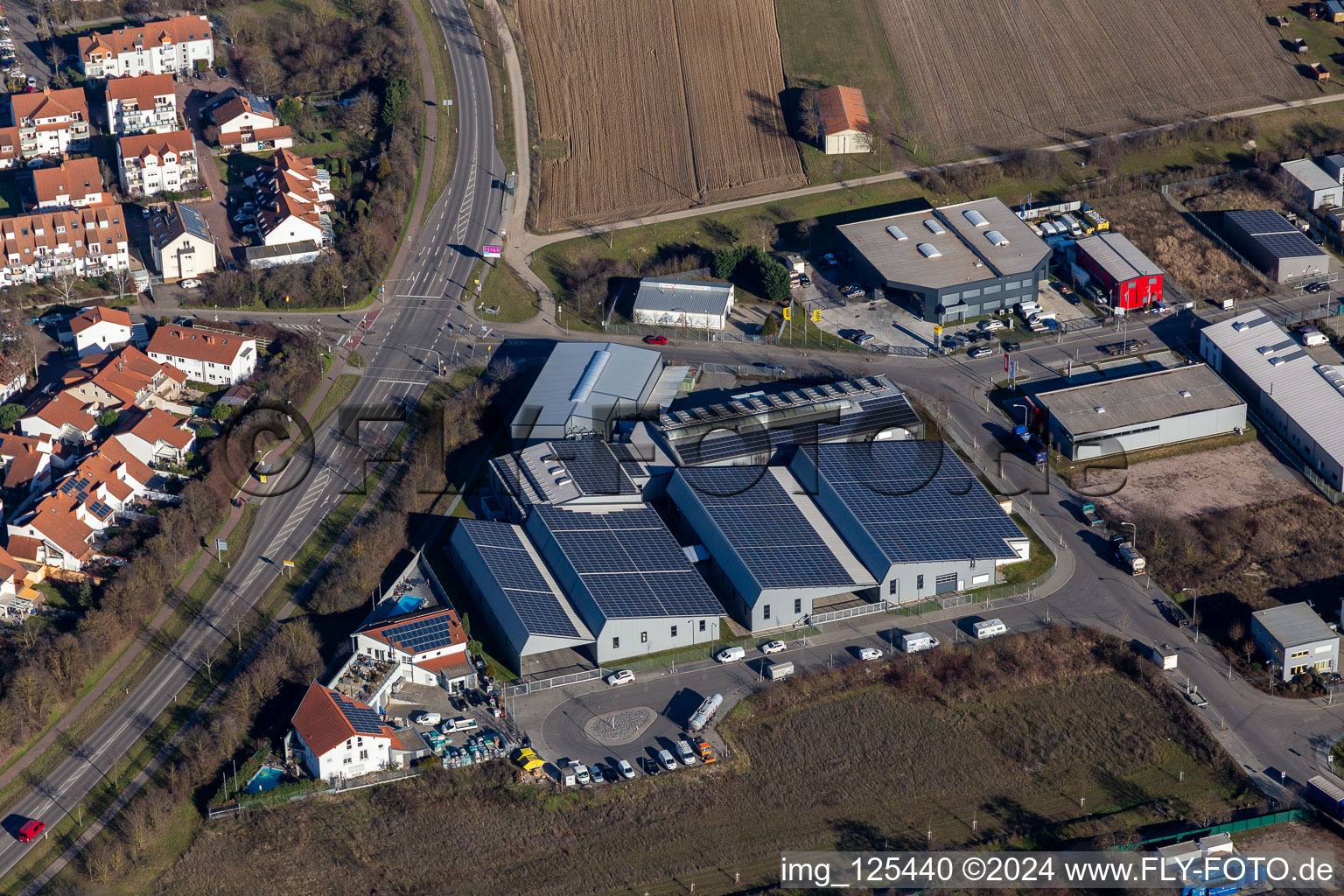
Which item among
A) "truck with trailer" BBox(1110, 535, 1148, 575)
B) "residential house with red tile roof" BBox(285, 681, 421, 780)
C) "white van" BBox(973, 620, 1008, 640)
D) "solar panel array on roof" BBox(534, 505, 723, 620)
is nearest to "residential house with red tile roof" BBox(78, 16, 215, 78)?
"solar panel array on roof" BBox(534, 505, 723, 620)

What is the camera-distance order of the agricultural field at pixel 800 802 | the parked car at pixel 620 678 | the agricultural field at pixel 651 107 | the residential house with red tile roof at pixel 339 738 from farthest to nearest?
the agricultural field at pixel 651 107, the parked car at pixel 620 678, the residential house with red tile roof at pixel 339 738, the agricultural field at pixel 800 802

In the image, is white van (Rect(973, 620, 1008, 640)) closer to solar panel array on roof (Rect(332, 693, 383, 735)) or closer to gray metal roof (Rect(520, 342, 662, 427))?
gray metal roof (Rect(520, 342, 662, 427))

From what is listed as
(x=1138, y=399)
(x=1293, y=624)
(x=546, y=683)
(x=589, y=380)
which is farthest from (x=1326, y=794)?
(x=589, y=380)

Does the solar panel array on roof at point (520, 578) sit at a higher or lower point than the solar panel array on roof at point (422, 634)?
higher

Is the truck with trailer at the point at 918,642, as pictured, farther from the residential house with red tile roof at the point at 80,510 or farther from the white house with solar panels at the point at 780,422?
the residential house with red tile roof at the point at 80,510

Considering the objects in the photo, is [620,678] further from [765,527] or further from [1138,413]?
[1138,413]

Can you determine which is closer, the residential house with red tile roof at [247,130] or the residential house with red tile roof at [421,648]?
the residential house with red tile roof at [421,648]

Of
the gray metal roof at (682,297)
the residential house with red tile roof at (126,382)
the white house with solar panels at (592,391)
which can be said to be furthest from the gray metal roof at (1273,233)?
the residential house with red tile roof at (126,382)
